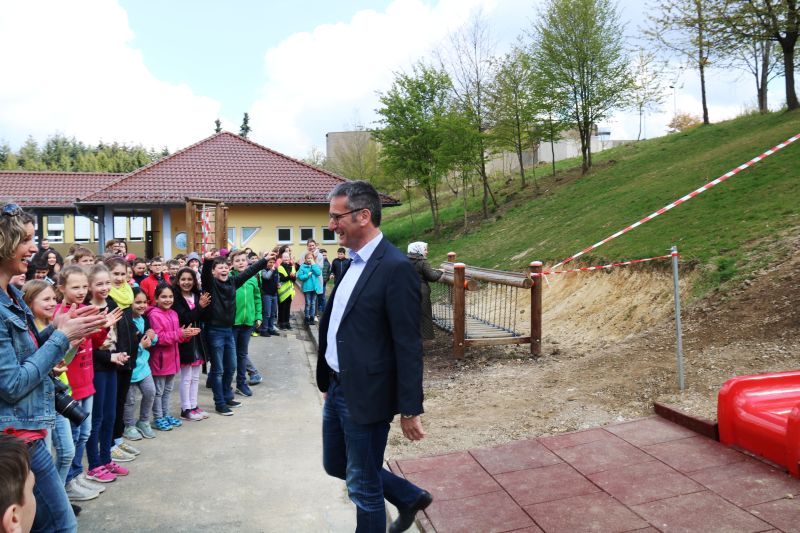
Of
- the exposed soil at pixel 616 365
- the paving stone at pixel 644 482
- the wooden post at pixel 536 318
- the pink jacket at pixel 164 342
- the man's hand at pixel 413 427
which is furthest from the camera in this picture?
the wooden post at pixel 536 318

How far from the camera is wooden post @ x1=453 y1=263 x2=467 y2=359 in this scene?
8.48 meters

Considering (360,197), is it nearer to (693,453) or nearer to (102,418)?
(102,418)

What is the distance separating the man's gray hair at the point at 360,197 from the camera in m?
3.37

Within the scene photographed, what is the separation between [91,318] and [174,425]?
3.68 meters

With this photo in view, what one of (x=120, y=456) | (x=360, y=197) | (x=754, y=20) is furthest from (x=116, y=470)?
(x=754, y=20)

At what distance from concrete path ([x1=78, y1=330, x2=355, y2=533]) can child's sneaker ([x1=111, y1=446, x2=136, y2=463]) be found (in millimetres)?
58

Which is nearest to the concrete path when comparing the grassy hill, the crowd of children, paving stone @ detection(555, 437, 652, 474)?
the crowd of children

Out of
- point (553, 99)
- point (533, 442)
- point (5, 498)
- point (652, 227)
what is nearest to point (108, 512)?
point (5, 498)

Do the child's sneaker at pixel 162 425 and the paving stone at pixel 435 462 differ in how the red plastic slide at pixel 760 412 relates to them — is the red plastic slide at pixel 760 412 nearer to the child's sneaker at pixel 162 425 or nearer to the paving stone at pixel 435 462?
the paving stone at pixel 435 462

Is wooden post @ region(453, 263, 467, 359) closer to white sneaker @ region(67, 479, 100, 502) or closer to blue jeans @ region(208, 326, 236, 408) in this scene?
blue jeans @ region(208, 326, 236, 408)

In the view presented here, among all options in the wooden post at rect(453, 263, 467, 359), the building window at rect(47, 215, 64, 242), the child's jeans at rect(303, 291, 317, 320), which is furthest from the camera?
the building window at rect(47, 215, 64, 242)

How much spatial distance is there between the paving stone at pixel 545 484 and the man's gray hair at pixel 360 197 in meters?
2.21

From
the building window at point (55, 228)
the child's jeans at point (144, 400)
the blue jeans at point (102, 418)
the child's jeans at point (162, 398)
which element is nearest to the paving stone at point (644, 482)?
the blue jeans at point (102, 418)

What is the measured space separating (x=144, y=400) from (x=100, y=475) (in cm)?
117
